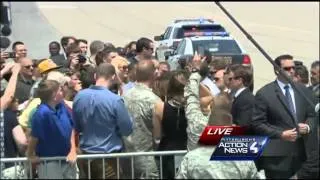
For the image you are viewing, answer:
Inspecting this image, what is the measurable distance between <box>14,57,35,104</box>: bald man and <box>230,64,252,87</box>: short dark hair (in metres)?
2.40

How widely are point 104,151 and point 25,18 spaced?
117ft

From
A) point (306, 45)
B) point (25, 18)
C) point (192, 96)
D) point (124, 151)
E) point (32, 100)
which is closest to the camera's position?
point (192, 96)

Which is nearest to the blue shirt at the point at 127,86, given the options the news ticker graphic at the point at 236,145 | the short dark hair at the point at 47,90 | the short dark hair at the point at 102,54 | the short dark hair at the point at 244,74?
the short dark hair at the point at 102,54

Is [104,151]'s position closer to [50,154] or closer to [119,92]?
[50,154]

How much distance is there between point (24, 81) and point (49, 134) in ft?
6.76

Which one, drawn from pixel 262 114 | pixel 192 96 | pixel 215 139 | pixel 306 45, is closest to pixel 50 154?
pixel 192 96

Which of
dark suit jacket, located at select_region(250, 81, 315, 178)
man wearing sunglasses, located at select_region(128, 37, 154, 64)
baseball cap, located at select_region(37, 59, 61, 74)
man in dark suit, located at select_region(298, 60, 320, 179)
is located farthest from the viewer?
baseball cap, located at select_region(37, 59, 61, 74)

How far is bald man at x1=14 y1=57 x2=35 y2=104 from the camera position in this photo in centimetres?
918

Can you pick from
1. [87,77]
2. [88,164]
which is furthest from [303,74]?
[88,164]

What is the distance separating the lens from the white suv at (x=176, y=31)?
8023 millimetres

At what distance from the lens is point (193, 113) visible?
7270 millimetres

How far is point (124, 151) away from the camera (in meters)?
7.73

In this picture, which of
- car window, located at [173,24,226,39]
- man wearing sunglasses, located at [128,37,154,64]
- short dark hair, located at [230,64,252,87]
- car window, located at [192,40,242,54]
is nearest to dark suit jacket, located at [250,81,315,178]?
short dark hair, located at [230,64,252,87]

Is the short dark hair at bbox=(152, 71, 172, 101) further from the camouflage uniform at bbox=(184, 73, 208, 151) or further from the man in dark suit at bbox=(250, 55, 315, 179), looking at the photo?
the man in dark suit at bbox=(250, 55, 315, 179)
